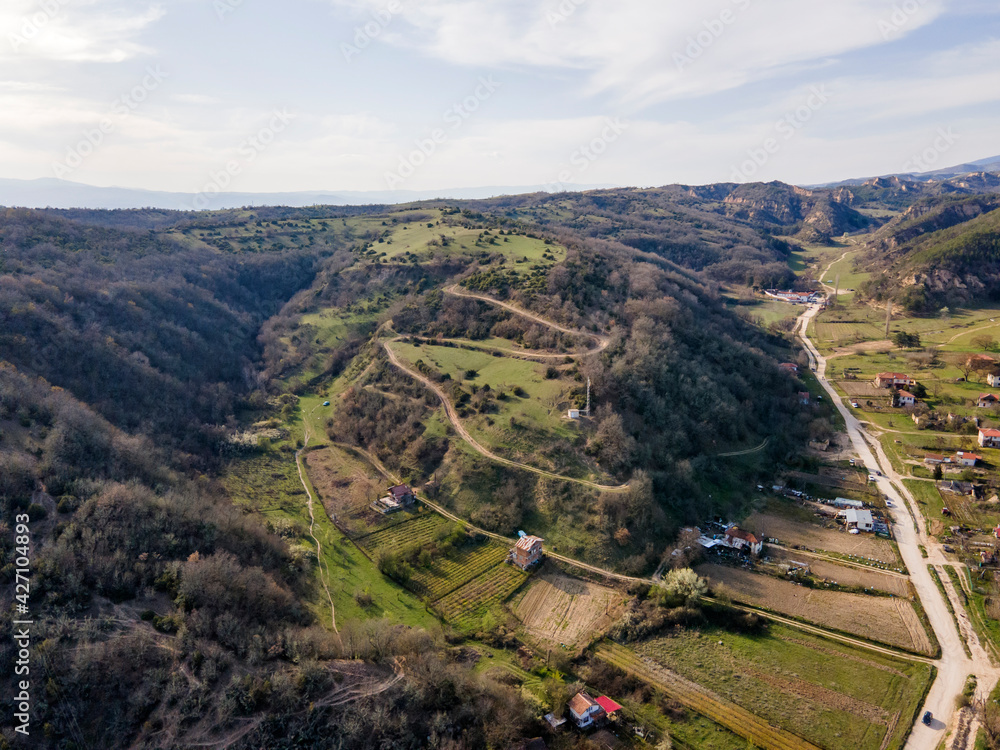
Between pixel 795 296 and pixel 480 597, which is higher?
pixel 795 296

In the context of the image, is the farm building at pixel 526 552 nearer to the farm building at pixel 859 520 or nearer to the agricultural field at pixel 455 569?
the agricultural field at pixel 455 569

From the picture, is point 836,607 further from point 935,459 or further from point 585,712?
point 935,459

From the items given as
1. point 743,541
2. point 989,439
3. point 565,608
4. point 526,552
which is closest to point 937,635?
point 743,541

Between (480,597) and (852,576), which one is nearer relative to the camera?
(480,597)

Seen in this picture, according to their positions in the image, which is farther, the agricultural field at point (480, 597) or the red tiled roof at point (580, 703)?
the agricultural field at point (480, 597)

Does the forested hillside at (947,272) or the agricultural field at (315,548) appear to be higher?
the forested hillside at (947,272)

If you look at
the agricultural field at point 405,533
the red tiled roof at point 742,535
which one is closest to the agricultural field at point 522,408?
the agricultural field at point 405,533
